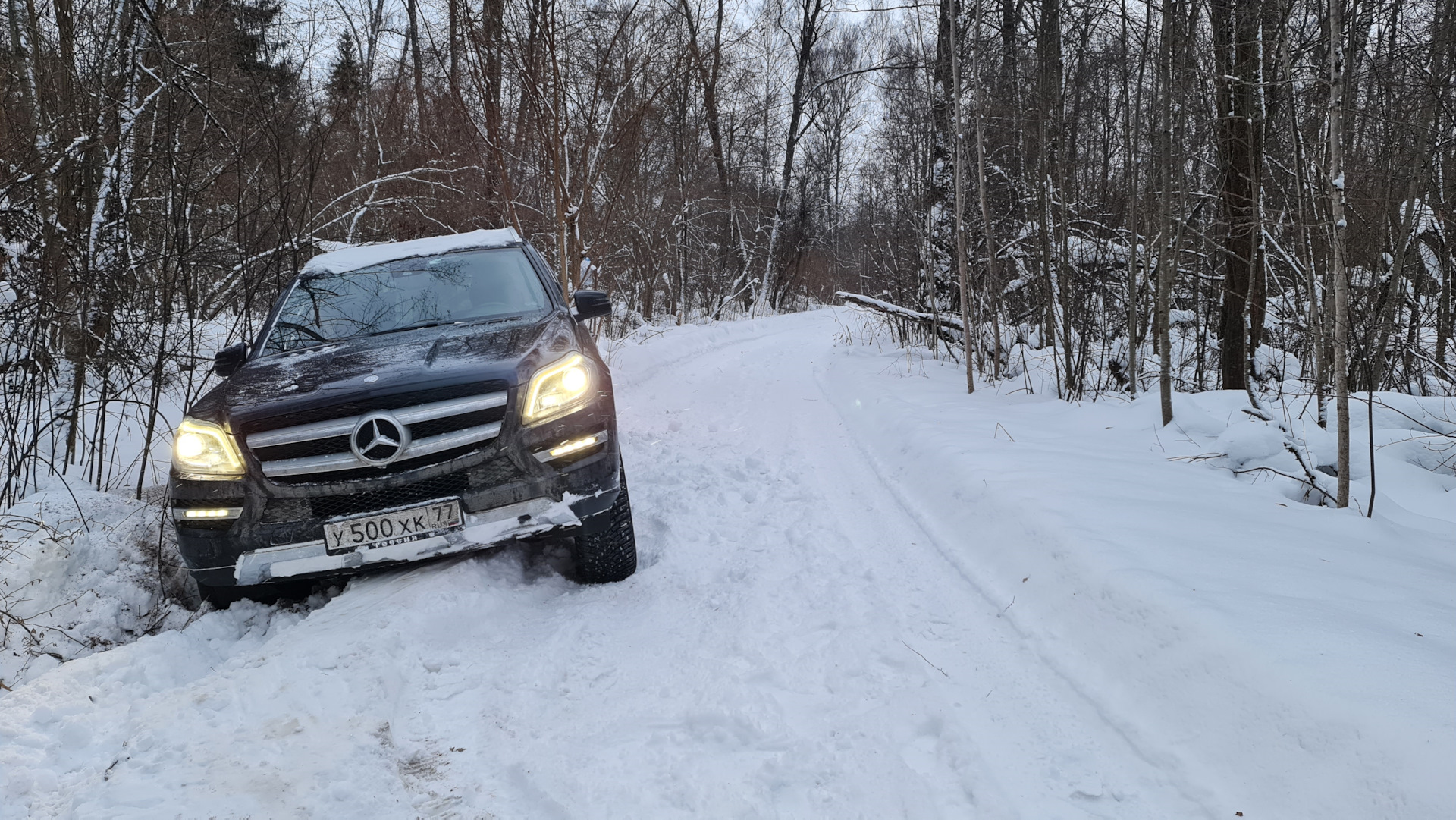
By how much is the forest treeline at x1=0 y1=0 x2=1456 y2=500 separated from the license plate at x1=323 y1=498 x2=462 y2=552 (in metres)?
2.69

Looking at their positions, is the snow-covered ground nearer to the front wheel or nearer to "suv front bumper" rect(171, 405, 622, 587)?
the front wheel

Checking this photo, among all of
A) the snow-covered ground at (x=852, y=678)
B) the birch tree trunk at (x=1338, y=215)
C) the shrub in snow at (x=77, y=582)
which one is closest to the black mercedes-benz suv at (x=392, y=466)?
the snow-covered ground at (x=852, y=678)

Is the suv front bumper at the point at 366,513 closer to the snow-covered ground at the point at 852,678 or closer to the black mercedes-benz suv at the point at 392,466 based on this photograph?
the black mercedes-benz suv at the point at 392,466

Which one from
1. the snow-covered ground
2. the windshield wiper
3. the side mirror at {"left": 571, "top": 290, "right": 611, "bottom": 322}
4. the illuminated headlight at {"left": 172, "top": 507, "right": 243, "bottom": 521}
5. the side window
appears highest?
the side window

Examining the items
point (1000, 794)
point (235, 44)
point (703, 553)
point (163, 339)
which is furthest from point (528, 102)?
point (1000, 794)

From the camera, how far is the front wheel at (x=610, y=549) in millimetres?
3361

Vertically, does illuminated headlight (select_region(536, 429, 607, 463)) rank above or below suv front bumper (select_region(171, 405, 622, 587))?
above

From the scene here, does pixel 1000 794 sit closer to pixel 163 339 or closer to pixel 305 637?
pixel 305 637

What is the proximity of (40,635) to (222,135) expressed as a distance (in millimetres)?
3245

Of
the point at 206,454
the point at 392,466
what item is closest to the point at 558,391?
the point at 392,466

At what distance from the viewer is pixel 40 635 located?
3.05 m

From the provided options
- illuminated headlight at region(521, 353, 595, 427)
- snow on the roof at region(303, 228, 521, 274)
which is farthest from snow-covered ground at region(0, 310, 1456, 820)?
snow on the roof at region(303, 228, 521, 274)

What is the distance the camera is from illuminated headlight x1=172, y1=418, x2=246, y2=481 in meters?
3.00

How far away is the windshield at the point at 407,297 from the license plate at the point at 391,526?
1.39 m
